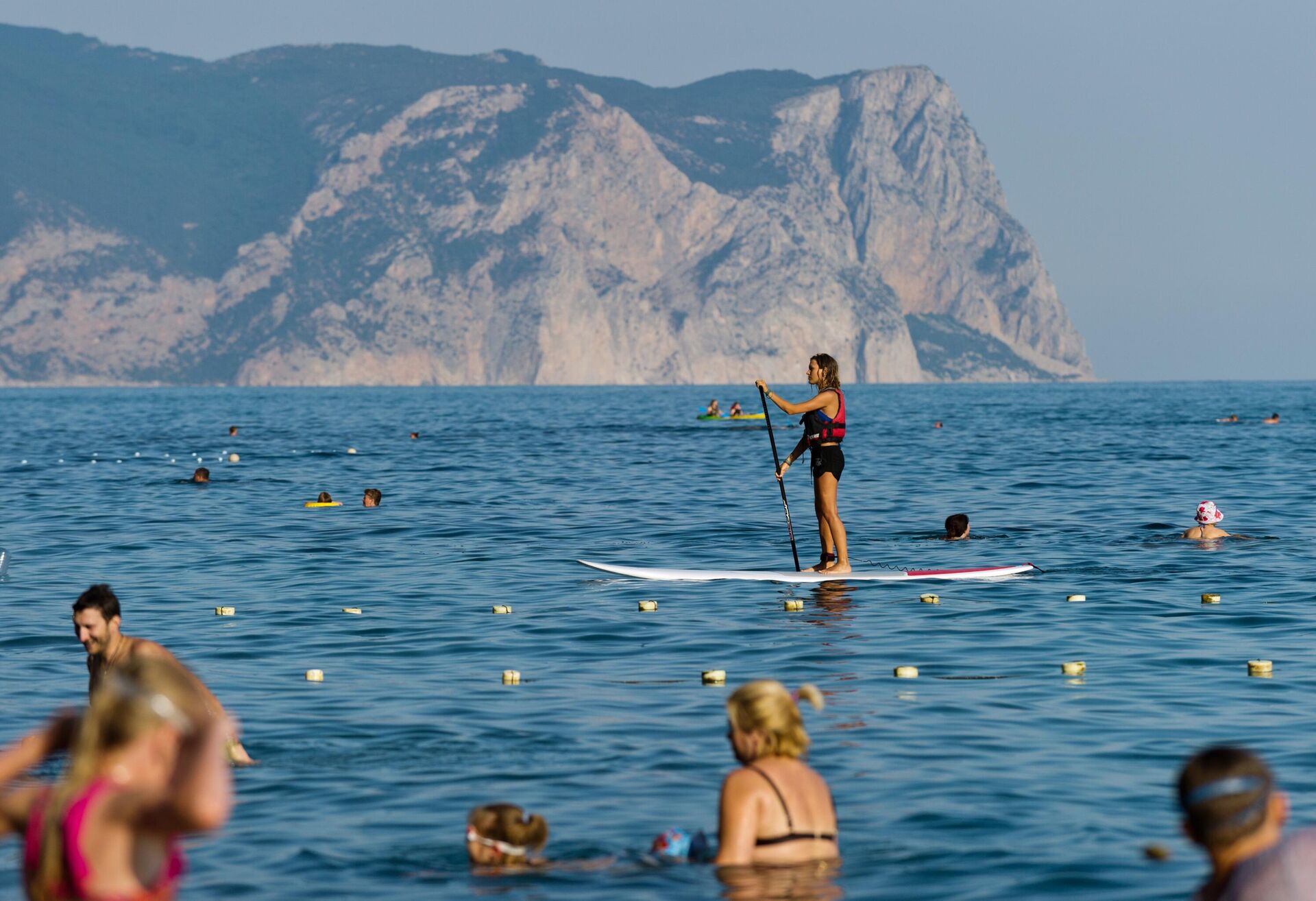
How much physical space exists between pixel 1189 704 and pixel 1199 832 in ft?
30.9

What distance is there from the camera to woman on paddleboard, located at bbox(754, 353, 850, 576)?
22.0 meters

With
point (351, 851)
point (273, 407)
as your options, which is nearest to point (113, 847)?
point (351, 851)

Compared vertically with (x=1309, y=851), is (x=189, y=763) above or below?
above

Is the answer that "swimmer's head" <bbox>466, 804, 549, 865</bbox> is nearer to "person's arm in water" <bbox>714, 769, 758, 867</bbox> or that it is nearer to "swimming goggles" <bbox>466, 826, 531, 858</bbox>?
"swimming goggles" <bbox>466, 826, 531, 858</bbox>

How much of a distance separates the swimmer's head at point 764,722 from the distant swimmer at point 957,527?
20970mm

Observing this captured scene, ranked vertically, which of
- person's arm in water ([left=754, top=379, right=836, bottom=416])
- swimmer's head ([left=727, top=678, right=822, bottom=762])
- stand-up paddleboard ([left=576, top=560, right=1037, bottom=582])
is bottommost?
swimmer's head ([left=727, top=678, right=822, bottom=762])

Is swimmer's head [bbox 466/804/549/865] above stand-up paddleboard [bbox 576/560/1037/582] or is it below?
below

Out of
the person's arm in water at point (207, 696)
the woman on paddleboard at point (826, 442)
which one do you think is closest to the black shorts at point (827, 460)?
the woman on paddleboard at point (826, 442)

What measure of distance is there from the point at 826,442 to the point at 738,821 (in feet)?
45.1

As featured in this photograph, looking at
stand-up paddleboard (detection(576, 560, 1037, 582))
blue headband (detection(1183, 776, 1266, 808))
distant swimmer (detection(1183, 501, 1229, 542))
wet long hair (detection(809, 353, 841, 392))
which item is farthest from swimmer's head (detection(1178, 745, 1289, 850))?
distant swimmer (detection(1183, 501, 1229, 542))

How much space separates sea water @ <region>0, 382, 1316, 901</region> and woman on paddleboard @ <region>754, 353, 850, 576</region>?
0.79 meters

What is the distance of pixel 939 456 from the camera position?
59531mm

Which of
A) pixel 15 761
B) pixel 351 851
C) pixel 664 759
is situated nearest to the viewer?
pixel 15 761

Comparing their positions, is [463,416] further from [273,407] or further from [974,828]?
[974,828]
